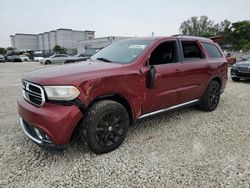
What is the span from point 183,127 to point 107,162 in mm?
1848

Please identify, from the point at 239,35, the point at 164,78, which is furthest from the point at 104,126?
the point at 239,35

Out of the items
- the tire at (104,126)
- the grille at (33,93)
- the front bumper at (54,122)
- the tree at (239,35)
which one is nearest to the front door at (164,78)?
the tire at (104,126)

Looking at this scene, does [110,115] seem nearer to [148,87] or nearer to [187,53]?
[148,87]

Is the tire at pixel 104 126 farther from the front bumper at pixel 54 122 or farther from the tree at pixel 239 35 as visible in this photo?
the tree at pixel 239 35

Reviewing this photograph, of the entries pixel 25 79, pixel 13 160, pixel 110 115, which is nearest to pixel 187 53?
pixel 110 115

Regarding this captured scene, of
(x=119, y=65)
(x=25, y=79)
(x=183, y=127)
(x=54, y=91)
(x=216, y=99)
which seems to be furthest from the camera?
(x=216, y=99)

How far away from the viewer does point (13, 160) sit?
303cm

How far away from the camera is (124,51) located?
3922 millimetres

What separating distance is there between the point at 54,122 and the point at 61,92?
372mm

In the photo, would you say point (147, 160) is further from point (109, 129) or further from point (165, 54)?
point (165, 54)

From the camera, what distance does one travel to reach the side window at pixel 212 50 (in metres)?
5.04

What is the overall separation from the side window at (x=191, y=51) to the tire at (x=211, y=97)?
2.53 ft

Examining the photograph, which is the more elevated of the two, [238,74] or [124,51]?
[124,51]

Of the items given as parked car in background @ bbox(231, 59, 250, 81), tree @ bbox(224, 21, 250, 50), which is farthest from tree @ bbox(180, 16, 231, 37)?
parked car in background @ bbox(231, 59, 250, 81)
